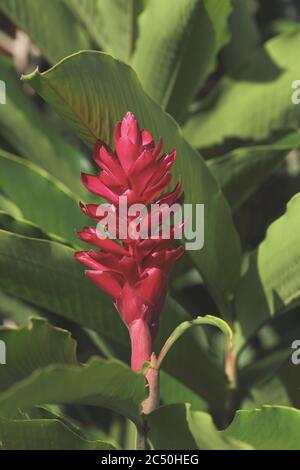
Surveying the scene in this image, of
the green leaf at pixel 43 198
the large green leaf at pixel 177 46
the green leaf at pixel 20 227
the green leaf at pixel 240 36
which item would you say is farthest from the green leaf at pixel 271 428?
the green leaf at pixel 240 36

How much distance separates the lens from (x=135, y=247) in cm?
92

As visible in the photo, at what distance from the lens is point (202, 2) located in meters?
1.30

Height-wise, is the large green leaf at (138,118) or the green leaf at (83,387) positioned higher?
the large green leaf at (138,118)

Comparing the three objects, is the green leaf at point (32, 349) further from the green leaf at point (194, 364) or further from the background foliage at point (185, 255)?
the green leaf at point (194, 364)

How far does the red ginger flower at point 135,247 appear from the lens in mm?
922

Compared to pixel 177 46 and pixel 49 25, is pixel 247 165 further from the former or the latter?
pixel 49 25

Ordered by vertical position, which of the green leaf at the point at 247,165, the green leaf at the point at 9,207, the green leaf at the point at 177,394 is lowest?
the green leaf at the point at 177,394

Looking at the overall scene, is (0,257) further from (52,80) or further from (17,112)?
(17,112)

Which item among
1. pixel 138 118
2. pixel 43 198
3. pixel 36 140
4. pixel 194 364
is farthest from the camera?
pixel 36 140

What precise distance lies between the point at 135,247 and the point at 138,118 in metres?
0.22

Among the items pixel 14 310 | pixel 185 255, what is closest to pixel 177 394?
pixel 185 255

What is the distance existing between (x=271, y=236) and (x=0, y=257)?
1.11 ft

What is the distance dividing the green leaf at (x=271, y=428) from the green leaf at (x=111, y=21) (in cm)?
68

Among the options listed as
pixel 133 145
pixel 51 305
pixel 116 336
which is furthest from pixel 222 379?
pixel 133 145
